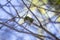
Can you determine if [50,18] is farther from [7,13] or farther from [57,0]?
[7,13]

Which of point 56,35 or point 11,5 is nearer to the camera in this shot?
point 56,35

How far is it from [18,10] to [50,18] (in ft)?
0.68

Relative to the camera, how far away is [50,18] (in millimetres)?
1061

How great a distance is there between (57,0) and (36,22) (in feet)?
0.77

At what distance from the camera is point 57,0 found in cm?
115

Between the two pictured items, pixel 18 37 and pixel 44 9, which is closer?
pixel 18 37

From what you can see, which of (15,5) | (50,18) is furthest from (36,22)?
(15,5)

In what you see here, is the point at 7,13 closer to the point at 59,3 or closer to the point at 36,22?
the point at 36,22

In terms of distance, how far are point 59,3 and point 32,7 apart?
0.59 feet

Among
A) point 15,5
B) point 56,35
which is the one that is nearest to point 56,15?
point 56,35

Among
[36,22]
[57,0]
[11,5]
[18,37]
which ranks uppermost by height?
[57,0]

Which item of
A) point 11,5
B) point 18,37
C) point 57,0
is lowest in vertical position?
point 18,37

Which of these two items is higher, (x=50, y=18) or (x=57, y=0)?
(x=57, y=0)

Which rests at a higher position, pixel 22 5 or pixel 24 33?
pixel 22 5
